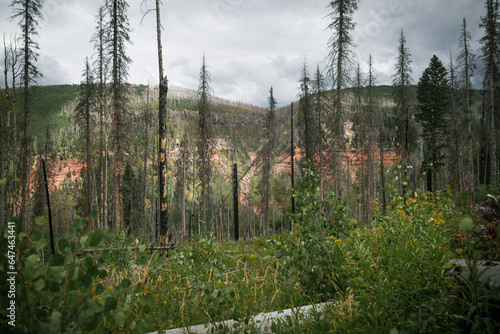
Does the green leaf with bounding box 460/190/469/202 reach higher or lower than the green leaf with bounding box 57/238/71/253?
higher

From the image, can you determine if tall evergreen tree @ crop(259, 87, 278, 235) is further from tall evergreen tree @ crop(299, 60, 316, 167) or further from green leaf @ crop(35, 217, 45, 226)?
green leaf @ crop(35, 217, 45, 226)

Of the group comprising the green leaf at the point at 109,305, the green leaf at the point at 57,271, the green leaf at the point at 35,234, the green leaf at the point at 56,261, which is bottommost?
the green leaf at the point at 109,305

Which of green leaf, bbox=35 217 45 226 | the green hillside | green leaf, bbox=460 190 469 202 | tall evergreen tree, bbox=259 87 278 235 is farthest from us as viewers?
the green hillside

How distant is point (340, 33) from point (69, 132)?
111753 mm

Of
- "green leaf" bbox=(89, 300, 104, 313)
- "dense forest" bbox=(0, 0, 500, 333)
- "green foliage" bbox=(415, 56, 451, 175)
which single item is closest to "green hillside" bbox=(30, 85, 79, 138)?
"dense forest" bbox=(0, 0, 500, 333)

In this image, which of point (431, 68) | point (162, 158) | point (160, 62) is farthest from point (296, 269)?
point (431, 68)

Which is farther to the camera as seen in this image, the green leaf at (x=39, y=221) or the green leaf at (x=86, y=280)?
the green leaf at (x=86, y=280)

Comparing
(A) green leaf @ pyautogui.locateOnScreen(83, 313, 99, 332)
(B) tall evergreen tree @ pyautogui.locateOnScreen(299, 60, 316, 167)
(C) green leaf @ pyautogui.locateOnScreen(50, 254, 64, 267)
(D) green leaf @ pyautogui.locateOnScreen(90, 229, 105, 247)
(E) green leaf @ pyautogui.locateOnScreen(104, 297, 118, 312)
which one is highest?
(B) tall evergreen tree @ pyautogui.locateOnScreen(299, 60, 316, 167)

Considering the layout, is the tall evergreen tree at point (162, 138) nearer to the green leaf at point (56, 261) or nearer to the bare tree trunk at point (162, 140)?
the bare tree trunk at point (162, 140)

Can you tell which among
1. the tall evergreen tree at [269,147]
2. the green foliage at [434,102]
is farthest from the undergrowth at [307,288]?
the green foliage at [434,102]

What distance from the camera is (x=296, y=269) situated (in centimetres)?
389

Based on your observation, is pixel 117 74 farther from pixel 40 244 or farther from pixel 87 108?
pixel 40 244

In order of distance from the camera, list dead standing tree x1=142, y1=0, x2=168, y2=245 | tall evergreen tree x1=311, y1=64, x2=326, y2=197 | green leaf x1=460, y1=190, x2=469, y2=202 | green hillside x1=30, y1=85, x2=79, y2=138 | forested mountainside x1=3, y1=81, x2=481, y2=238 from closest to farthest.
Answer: green leaf x1=460, y1=190, x2=469, y2=202
dead standing tree x1=142, y1=0, x2=168, y2=245
tall evergreen tree x1=311, y1=64, x2=326, y2=197
forested mountainside x1=3, y1=81, x2=481, y2=238
green hillside x1=30, y1=85, x2=79, y2=138

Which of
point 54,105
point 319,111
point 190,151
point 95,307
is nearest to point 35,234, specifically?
point 95,307
